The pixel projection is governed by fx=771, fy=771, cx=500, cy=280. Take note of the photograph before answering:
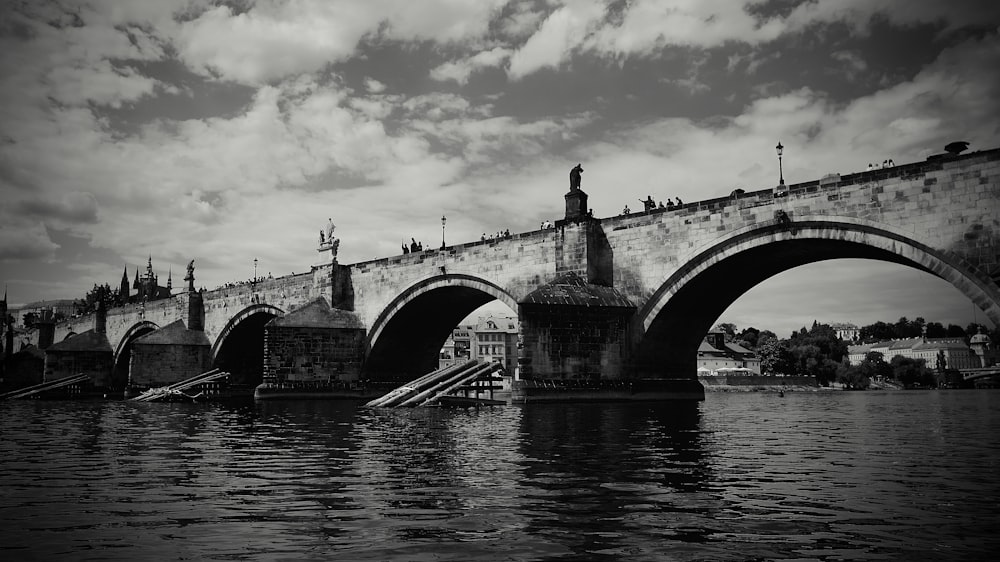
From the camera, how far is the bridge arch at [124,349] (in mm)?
56122

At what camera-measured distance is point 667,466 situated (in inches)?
389

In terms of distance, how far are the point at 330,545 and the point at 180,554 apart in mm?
1006

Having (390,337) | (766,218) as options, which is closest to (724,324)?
(390,337)

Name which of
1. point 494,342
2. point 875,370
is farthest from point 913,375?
point 494,342

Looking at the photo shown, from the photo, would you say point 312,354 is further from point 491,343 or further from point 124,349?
point 491,343

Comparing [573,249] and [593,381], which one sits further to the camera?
[573,249]

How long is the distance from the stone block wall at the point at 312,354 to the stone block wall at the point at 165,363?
1400 centimetres

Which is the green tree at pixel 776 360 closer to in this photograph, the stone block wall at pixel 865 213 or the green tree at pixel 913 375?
the green tree at pixel 913 375

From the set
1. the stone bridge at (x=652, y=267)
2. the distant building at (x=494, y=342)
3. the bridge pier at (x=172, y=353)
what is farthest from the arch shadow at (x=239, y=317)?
the distant building at (x=494, y=342)

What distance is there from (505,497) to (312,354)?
1141 inches

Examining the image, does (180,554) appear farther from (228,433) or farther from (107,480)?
(228,433)

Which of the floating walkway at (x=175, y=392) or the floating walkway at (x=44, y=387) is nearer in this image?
the floating walkway at (x=175, y=392)

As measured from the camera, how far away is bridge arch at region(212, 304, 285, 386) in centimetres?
4522

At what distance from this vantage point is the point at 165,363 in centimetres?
4566
